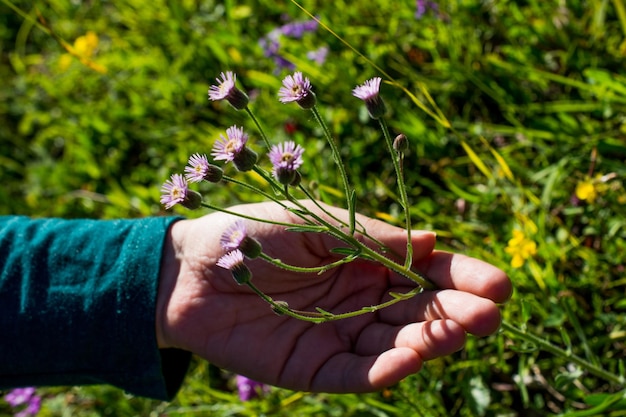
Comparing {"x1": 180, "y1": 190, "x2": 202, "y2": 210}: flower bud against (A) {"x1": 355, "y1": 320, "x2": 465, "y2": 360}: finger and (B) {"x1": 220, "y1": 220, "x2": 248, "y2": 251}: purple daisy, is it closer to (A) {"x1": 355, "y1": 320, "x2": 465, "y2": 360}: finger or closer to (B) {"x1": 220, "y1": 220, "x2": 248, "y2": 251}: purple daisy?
(B) {"x1": 220, "y1": 220, "x2": 248, "y2": 251}: purple daisy

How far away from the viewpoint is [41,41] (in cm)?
295

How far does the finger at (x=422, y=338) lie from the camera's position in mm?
1138

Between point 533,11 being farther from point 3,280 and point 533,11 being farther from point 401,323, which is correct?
point 3,280

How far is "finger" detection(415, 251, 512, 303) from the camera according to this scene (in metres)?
1.19

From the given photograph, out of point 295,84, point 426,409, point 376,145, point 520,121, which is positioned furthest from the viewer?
point 376,145

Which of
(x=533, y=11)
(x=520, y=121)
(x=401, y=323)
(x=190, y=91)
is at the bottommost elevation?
(x=401, y=323)

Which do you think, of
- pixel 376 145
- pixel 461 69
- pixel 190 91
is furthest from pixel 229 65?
pixel 461 69

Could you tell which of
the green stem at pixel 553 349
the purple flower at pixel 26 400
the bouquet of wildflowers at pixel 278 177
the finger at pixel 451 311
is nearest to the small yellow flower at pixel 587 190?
the green stem at pixel 553 349

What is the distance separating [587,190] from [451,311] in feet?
1.76

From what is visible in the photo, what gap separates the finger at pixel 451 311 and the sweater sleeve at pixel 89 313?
537 millimetres

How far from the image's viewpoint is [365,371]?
120cm

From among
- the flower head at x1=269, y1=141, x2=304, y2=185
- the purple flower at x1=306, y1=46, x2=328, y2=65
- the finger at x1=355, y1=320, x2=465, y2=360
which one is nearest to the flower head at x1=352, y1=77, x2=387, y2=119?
the flower head at x1=269, y1=141, x2=304, y2=185

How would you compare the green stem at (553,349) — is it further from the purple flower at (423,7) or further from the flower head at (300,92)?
the purple flower at (423,7)

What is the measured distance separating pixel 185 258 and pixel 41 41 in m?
1.84
